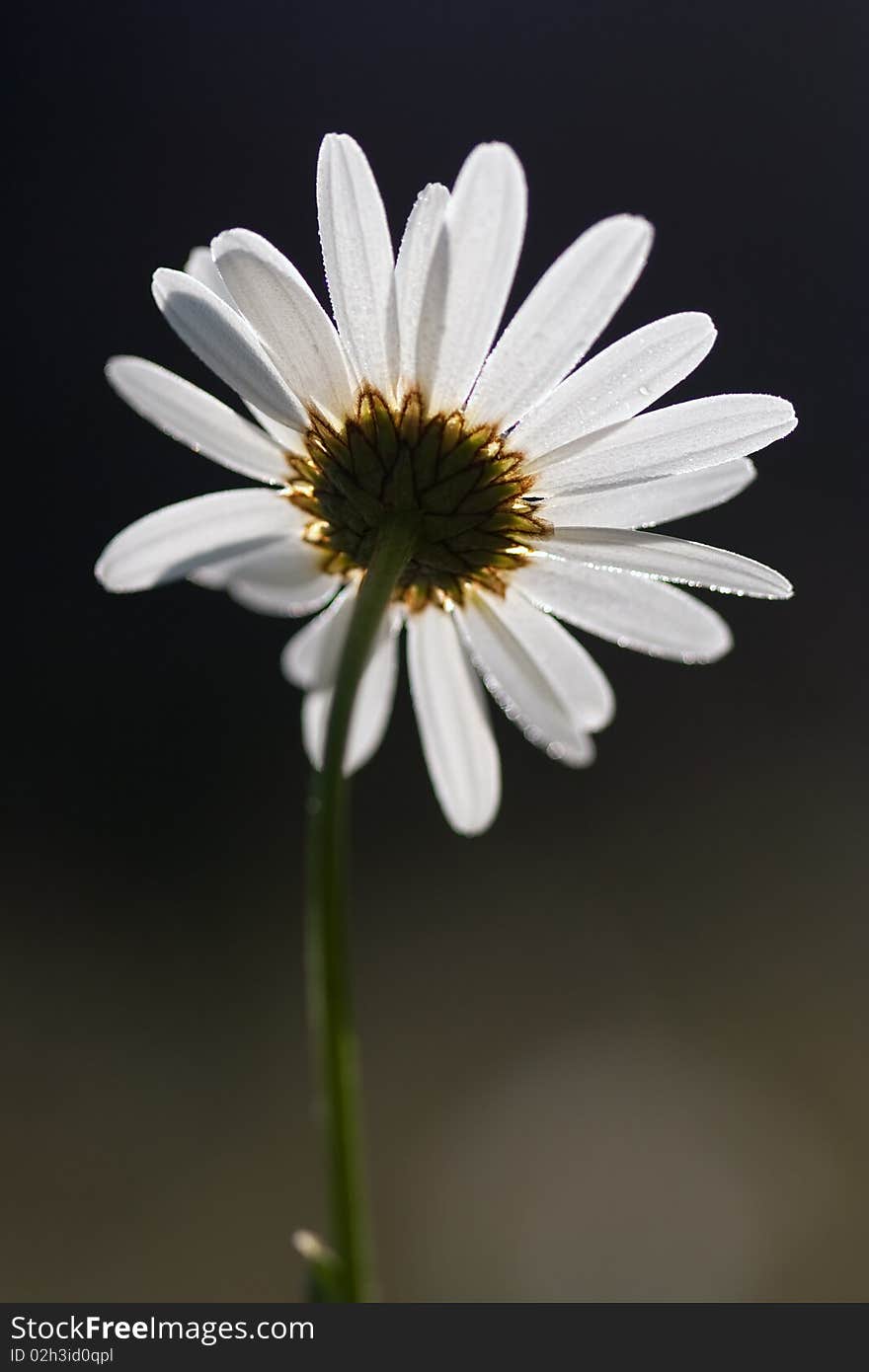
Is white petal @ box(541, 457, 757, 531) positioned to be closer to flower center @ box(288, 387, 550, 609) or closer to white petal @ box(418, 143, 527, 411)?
flower center @ box(288, 387, 550, 609)

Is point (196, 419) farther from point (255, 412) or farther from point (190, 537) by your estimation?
point (190, 537)

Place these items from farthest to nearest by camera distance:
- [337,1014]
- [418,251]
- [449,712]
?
[449,712]
[418,251]
[337,1014]

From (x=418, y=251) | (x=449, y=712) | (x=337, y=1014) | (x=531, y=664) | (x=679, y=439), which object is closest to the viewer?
(x=337, y=1014)

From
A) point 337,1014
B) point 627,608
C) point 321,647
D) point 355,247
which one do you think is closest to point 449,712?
point 321,647

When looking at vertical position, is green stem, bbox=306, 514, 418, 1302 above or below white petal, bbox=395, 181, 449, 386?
below

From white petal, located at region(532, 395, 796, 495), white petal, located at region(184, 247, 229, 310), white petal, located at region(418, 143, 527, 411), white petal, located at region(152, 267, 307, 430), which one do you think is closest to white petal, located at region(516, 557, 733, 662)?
white petal, located at region(532, 395, 796, 495)

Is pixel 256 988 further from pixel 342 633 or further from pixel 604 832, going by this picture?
pixel 342 633
